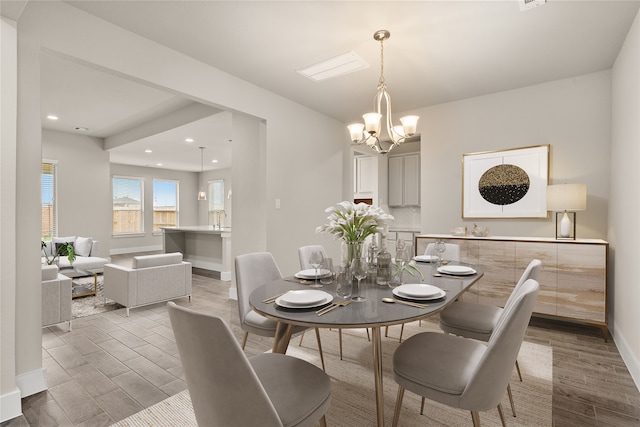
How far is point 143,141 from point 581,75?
677 centimetres

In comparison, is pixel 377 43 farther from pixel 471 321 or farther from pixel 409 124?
pixel 471 321

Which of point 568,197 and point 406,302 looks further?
point 568,197

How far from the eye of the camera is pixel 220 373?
0.93m

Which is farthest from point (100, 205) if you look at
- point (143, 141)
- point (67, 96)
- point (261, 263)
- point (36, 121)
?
point (261, 263)

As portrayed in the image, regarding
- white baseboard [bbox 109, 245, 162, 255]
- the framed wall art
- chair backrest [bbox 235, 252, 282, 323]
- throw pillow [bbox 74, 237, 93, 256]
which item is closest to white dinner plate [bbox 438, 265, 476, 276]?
chair backrest [bbox 235, 252, 282, 323]

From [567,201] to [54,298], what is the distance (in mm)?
5016

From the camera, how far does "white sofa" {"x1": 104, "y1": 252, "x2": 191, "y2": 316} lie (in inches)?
143

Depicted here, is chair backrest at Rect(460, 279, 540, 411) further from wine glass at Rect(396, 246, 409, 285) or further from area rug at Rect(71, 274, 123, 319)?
area rug at Rect(71, 274, 123, 319)

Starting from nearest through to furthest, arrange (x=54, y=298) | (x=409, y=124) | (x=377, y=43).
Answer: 1. (x=409, y=124)
2. (x=377, y=43)
3. (x=54, y=298)

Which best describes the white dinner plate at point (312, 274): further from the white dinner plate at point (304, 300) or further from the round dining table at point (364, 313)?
the white dinner plate at point (304, 300)

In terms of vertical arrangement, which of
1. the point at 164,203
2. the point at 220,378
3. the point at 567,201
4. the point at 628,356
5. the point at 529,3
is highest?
the point at 529,3

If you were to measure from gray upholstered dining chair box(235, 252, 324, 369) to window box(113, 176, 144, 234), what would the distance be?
850 centimetres

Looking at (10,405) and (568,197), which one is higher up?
(568,197)

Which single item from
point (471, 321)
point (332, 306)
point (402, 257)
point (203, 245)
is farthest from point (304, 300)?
point (203, 245)
